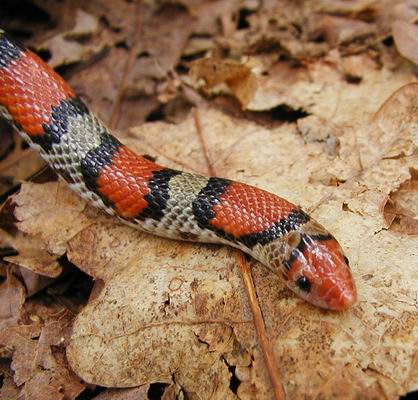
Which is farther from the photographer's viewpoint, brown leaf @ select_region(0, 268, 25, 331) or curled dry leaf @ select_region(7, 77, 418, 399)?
brown leaf @ select_region(0, 268, 25, 331)

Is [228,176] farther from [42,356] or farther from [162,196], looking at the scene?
[42,356]

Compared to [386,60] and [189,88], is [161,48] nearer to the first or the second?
[189,88]

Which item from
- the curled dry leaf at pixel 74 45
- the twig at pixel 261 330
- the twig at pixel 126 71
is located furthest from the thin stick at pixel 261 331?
the curled dry leaf at pixel 74 45

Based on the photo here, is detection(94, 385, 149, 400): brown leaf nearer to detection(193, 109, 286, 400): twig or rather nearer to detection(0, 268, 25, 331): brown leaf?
detection(193, 109, 286, 400): twig

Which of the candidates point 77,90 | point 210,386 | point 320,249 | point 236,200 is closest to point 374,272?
point 320,249

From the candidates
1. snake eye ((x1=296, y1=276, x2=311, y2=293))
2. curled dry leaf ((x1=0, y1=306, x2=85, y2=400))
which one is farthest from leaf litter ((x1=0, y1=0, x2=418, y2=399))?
snake eye ((x1=296, y1=276, x2=311, y2=293))

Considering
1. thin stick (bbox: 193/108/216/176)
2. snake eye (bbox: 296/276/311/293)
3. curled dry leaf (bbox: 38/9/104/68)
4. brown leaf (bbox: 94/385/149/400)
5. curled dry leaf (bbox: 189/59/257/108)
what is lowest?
brown leaf (bbox: 94/385/149/400)

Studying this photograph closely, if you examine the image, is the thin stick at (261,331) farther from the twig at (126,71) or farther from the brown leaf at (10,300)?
the twig at (126,71)
